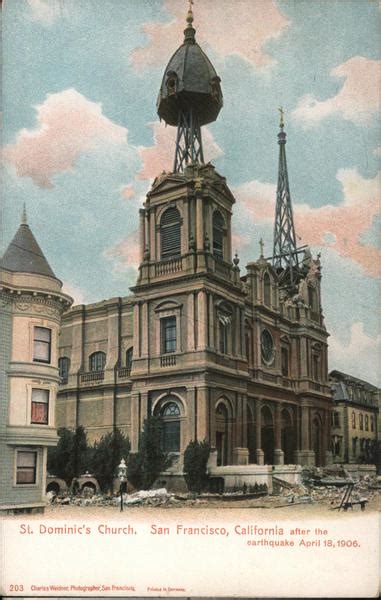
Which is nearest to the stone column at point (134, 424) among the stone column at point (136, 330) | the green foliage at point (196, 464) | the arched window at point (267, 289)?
the stone column at point (136, 330)

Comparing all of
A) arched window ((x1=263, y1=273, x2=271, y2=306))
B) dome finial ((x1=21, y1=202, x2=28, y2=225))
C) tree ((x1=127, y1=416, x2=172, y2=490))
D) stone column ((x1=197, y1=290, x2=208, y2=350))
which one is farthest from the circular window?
dome finial ((x1=21, y1=202, x2=28, y2=225))

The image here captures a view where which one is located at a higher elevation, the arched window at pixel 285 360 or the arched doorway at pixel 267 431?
the arched window at pixel 285 360

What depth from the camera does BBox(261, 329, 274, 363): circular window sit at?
1021cm

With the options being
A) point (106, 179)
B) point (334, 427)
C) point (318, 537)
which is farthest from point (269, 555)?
point (106, 179)

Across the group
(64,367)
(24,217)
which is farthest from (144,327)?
(24,217)

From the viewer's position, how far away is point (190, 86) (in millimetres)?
9195

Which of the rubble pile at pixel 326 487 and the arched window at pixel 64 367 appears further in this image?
the arched window at pixel 64 367

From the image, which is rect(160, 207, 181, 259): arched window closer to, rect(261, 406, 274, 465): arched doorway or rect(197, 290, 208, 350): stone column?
rect(197, 290, 208, 350): stone column

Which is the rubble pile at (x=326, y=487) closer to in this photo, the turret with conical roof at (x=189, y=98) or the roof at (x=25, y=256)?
the roof at (x=25, y=256)

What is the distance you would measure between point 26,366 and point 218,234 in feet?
9.56

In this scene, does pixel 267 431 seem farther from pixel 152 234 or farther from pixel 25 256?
pixel 25 256

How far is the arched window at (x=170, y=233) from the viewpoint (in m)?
9.22

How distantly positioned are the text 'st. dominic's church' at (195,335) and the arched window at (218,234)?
1 centimetres

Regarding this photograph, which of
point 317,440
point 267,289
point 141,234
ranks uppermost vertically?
point 141,234
